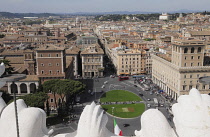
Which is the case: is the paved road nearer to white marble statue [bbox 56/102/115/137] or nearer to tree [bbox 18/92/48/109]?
tree [bbox 18/92/48/109]

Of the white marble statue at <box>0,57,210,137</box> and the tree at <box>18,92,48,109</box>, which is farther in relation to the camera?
the tree at <box>18,92,48,109</box>

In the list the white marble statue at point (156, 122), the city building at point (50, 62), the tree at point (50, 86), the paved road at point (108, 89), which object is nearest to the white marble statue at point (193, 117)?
the white marble statue at point (156, 122)

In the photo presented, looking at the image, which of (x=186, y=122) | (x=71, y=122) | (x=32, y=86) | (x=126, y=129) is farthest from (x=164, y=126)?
(x=32, y=86)

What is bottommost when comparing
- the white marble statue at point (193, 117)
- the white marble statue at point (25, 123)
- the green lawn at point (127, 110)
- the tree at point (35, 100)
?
the green lawn at point (127, 110)

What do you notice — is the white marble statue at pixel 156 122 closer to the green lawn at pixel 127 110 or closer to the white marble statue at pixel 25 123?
the white marble statue at pixel 25 123

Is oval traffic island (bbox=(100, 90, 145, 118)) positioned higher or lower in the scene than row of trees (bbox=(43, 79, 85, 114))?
lower

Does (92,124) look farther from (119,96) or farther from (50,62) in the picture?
(119,96)

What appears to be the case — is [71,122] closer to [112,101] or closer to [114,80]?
[112,101]

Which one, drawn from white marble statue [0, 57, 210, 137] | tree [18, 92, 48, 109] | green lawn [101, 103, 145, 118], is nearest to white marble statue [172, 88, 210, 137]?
white marble statue [0, 57, 210, 137]
